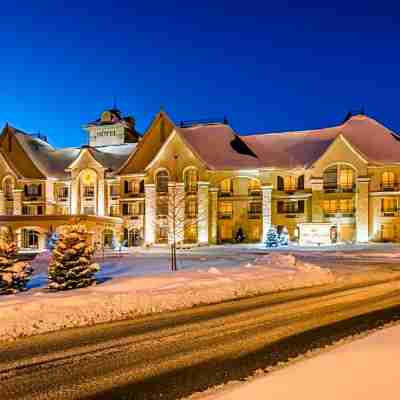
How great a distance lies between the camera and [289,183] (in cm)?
5234

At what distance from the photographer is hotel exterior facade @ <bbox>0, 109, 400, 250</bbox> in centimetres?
4872

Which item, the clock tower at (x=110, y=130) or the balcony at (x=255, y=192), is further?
the clock tower at (x=110, y=130)

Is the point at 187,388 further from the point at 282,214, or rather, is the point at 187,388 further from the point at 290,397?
the point at 282,214

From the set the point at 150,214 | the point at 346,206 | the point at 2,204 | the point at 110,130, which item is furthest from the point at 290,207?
the point at 2,204

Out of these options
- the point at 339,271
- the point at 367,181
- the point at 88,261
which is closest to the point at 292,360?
the point at 88,261

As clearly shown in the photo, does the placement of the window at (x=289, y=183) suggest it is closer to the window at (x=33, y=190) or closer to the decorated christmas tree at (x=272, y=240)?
the decorated christmas tree at (x=272, y=240)

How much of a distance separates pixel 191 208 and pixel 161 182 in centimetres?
455

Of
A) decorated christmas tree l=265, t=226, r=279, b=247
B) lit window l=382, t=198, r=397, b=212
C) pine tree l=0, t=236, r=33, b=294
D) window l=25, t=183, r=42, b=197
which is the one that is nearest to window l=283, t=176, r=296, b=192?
decorated christmas tree l=265, t=226, r=279, b=247

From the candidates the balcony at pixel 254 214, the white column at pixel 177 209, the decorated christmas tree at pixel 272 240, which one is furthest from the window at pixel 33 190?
the decorated christmas tree at pixel 272 240

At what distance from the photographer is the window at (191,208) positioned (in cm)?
5291

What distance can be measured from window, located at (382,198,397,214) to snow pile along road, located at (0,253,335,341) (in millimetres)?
28872

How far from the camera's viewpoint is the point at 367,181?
48281 millimetres

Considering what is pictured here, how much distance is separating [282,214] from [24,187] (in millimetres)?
31466

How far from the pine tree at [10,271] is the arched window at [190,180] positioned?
3406 centimetres
